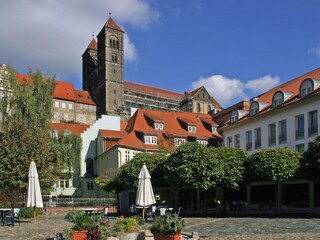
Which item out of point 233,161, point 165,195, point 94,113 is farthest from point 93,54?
point 233,161

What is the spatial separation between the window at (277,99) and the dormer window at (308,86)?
299 cm

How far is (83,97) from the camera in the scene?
11700cm

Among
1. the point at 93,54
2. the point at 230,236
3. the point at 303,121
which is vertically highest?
the point at 93,54

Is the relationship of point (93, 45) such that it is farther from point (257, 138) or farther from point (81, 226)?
point (81, 226)

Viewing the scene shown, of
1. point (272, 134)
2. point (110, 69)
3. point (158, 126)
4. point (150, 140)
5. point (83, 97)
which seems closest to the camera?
point (272, 134)

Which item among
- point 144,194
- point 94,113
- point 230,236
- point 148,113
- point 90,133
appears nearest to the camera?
point 230,236

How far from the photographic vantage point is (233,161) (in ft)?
107

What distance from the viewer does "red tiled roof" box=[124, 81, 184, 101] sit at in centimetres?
12112

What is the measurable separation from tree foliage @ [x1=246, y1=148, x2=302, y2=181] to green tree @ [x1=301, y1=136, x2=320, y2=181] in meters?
0.52

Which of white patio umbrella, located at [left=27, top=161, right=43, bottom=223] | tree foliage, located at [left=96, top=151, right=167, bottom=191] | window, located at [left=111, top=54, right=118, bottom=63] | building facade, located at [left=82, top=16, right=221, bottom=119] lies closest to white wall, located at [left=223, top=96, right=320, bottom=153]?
tree foliage, located at [left=96, top=151, right=167, bottom=191]

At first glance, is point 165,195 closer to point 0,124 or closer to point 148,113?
point 0,124

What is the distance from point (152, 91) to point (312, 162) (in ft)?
318

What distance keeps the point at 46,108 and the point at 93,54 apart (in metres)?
88.6

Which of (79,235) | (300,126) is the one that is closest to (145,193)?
(79,235)
